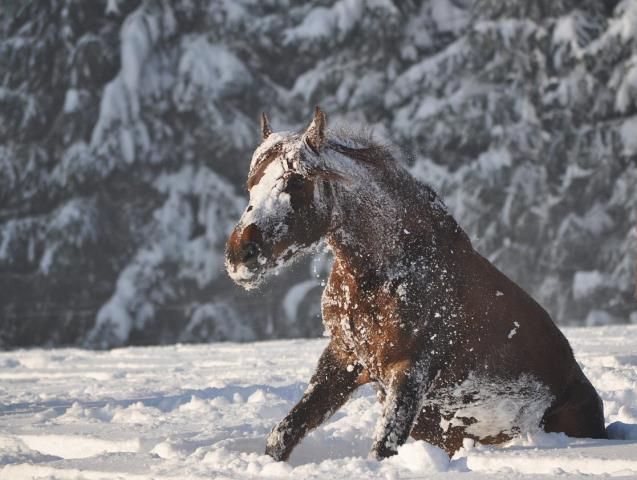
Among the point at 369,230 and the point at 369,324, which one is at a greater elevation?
the point at 369,230

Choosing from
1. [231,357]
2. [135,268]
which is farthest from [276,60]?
[231,357]

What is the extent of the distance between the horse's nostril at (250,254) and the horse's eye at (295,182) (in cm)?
22

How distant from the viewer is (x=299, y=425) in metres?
3.30

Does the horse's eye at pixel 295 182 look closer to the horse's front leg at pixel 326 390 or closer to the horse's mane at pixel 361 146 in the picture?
the horse's mane at pixel 361 146

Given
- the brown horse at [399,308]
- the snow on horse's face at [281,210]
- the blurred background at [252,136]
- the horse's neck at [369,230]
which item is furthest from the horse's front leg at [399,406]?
the blurred background at [252,136]

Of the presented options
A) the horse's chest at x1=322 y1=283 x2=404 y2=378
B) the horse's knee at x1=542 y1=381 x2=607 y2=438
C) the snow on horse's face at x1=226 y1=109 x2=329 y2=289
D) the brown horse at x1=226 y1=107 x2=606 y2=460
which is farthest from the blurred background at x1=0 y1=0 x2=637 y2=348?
the snow on horse's face at x1=226 y1=109 x2=329 y2=289

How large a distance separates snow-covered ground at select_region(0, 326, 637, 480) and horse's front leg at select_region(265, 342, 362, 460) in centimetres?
22

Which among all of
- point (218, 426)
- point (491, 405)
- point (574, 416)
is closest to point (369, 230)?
point (491, 405)

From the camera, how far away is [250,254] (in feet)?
9.91

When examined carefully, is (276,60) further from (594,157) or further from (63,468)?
(63,468)

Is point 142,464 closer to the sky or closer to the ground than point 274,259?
closer to the ground

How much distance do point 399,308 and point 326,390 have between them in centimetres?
38

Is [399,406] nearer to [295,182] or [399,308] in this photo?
[399,308]

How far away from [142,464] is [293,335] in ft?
38.4
